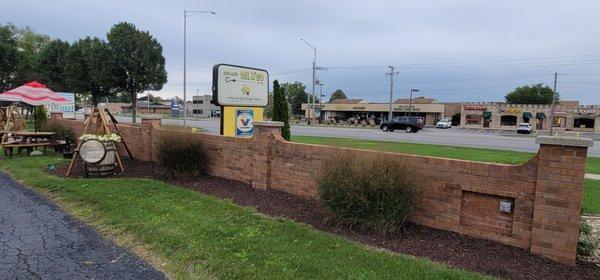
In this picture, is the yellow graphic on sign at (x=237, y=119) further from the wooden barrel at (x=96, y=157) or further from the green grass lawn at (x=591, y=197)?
the green grass lawn at (x=591, y=197)

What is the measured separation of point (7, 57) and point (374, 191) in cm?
4422

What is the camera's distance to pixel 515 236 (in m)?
4.87

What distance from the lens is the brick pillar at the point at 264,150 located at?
25.7ft

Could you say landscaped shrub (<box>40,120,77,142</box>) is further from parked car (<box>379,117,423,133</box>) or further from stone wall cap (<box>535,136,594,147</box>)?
parked car (<box>379,117,423,133</box>)

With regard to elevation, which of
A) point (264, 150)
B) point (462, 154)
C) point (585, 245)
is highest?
point (264, 150)

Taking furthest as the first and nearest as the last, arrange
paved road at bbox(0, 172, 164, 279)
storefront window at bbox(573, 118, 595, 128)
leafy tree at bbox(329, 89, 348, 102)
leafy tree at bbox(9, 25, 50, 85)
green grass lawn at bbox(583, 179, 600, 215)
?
leafy tree at bbox(329, 89, 348, 102)
storefront window at bbox(573, 118, 595, 128)
leafy tree at bbox(9, 25, 50, 85)
green grass lawn at bbox(583, 179, 600, 215)
paved road at bbox(0, 172, 164, 279)

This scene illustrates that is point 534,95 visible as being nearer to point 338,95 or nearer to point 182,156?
point 338,95

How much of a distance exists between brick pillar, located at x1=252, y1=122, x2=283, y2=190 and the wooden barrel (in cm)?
397

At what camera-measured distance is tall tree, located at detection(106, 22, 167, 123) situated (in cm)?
3738

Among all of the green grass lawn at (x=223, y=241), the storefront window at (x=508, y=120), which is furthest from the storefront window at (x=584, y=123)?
the green grass lawn at (x=223, y=241)

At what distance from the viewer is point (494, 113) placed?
247 ft

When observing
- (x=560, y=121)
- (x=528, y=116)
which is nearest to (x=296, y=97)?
(x=528, y=116)

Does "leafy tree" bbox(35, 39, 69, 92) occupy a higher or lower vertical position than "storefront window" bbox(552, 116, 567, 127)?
higher

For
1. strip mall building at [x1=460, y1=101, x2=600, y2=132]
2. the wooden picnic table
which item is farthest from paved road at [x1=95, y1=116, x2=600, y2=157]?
strip mall building at [x1=460, y1=101, x2=600, y2=132]
